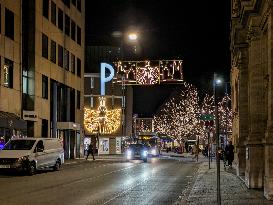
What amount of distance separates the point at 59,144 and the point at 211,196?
1999 cm

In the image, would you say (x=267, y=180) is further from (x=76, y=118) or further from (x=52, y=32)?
(x=76, y=118)

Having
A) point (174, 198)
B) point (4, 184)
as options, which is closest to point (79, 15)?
point (4, 184)

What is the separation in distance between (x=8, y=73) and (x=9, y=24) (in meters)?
3.33

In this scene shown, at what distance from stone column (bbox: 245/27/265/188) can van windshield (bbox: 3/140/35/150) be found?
14266 millimetres

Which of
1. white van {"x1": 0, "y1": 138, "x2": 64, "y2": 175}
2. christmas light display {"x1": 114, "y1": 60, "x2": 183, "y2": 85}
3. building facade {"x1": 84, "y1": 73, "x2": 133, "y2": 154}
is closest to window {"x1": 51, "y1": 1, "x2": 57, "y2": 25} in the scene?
christmas light display {"x1": 114, "y1": 60, "x2": 183, "y2": 85}

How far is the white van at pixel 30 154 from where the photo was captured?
102ft

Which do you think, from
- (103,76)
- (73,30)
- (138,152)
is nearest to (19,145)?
(138,152)

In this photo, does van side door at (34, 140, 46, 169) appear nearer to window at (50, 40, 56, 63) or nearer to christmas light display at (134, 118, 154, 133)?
window at (50, 40, 56, 63)

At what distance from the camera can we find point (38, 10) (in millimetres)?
49438

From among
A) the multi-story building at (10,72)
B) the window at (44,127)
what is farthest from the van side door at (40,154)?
the window at (44,127)

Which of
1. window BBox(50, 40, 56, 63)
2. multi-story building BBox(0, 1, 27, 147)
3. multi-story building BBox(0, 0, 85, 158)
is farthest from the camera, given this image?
window BBox(50, 40, 56, 63)

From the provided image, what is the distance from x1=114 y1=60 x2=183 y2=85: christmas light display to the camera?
57719 mm

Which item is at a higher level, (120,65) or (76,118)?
(120,65)

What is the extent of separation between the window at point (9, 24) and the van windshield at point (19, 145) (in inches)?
458
